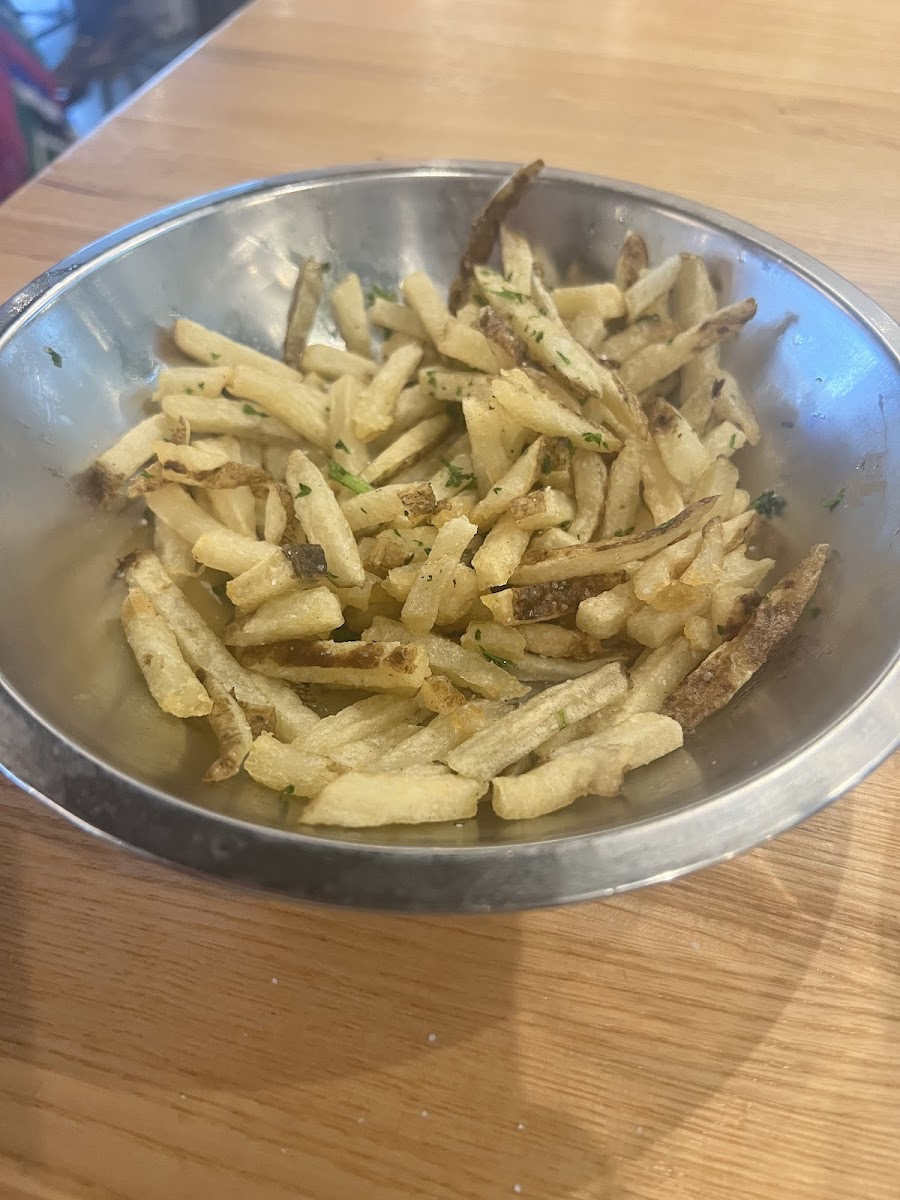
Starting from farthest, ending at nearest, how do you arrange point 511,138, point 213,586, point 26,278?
1. point 511,138
2. point 26,278
3. point 213,586

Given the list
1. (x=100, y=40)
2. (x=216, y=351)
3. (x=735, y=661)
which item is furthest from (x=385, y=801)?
(x=100, y=40)

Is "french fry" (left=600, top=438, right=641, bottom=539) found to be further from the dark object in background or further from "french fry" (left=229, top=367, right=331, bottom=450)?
the dark object in background

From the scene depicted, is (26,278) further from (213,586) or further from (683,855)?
(683,855)

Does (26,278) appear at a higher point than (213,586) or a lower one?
higher

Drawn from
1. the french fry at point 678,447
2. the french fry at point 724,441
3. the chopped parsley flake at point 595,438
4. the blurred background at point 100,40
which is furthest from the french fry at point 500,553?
the blurred background at point 100,40

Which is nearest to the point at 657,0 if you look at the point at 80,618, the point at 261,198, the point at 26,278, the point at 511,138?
the point at 511,138
